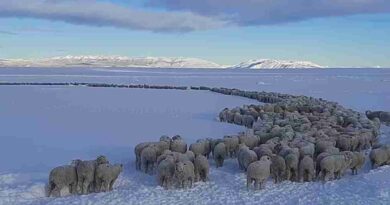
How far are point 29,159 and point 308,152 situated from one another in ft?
20.3

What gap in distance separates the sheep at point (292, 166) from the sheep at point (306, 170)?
0.09 m

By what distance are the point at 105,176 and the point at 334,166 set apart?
426 centimetres

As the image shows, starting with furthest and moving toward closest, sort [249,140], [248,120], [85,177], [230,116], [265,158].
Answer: [230,116], [248,120], [249,140], [265,158], [85,177]

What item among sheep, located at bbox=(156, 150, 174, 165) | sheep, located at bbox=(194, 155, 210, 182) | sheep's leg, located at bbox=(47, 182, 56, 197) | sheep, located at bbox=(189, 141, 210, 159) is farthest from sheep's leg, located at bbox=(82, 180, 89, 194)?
sheep, located at bbox=(189, 141, 210, 159)

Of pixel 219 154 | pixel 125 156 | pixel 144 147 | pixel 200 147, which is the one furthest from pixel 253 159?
pixel 125 156

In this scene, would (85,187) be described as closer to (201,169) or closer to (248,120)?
(201,169)

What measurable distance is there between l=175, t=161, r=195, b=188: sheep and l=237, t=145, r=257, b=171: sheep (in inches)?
48.3

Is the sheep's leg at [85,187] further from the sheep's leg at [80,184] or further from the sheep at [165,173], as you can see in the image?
the sheep at [165,173]

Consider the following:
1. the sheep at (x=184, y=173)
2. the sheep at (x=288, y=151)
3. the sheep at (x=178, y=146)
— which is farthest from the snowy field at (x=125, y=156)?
the sheep at (x=178, y=146)

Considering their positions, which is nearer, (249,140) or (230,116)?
(249,140)

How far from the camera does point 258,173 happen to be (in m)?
10.1

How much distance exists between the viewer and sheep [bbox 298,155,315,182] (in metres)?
10.8

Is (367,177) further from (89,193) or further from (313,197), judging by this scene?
(89,193)

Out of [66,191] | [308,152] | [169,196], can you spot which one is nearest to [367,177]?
[308,152]
